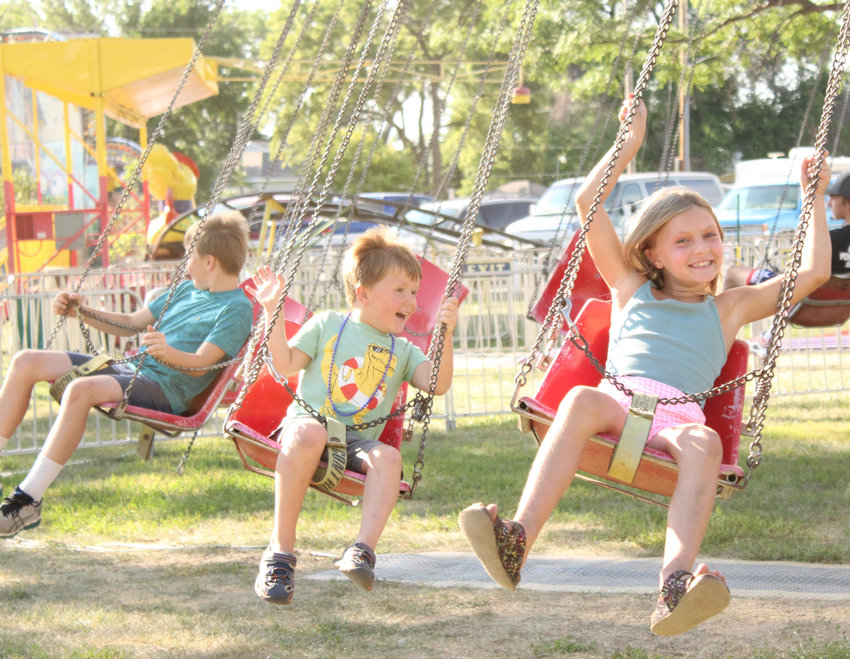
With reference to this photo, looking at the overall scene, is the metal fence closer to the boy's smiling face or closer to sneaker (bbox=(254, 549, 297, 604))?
the boy's smiling face

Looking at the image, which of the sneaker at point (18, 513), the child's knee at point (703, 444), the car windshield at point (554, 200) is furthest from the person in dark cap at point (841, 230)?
the car windshield at point (554, 200)

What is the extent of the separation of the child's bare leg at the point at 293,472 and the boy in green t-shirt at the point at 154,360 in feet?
4.37

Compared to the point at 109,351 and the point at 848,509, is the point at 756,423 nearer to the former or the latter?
the point at 848,509

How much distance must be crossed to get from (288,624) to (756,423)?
6.47ft

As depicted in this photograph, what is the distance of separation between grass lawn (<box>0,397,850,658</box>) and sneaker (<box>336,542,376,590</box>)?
608mm

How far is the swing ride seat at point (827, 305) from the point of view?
5871 mm

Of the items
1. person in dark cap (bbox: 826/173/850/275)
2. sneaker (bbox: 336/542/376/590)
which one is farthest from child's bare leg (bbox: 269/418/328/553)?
person in dark cap (bbox: 826/173/850/275)

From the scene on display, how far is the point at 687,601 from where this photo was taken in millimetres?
2801

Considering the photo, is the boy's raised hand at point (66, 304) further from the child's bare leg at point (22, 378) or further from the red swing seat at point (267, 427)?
the red swing seat at point (267, 427)

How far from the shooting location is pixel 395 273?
13.1 ft

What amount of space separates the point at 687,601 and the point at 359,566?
39.0 inches

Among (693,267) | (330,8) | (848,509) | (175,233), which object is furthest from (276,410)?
(330,8)

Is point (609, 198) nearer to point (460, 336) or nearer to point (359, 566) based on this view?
point (460, 336)

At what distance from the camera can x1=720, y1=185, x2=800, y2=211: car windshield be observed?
1970 cm
